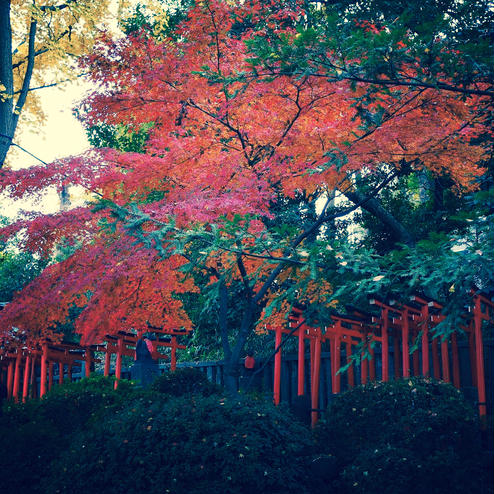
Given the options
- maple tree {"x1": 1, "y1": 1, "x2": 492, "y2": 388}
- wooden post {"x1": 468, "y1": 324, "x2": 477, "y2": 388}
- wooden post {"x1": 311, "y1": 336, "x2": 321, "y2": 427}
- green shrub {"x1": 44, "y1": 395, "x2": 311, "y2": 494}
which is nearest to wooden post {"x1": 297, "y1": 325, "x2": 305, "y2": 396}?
wooden post {"x1": 311, "y1": 336, "x2": 321, "y2": 427}

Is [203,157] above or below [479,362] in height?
above

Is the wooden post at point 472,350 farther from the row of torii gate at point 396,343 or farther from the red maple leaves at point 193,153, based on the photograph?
the red maple leaves at point 193,153

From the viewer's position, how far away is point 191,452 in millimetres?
5027

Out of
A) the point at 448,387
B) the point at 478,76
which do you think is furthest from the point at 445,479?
the point at 478,76

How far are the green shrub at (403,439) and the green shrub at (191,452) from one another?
53 cm

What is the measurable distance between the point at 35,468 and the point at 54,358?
926cm

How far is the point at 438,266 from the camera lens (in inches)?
195

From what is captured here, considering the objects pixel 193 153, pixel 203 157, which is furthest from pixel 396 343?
pixel 193 153

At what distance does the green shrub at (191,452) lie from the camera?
4895 mm

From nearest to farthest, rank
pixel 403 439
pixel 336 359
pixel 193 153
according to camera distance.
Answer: pixel 403 439 < pixel 193 153 < pixel 336 359

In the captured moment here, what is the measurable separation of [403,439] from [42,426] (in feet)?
14.7

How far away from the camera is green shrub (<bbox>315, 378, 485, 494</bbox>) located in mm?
5188

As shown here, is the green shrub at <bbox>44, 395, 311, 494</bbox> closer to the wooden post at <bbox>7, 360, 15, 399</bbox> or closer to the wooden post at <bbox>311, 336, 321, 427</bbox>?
the wooden post at <bbox>311, 336, 321, 427</bbox>

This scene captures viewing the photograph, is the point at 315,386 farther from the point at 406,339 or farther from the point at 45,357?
the point at 45,357
